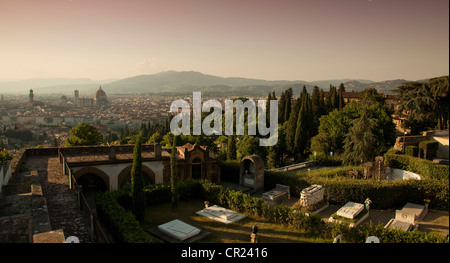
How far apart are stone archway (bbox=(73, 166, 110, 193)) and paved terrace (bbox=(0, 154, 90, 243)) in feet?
5.98

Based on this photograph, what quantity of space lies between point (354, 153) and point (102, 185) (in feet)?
61.7

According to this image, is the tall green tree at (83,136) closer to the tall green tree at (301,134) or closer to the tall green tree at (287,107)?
the tall green tree at (301,134)

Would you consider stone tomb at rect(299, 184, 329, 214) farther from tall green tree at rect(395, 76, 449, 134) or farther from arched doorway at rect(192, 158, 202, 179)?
arched doorway at rect(192, 158, 202, 179)

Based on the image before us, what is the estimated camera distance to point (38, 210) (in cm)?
931

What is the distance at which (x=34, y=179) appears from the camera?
1330 cm

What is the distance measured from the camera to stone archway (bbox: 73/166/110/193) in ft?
57.4

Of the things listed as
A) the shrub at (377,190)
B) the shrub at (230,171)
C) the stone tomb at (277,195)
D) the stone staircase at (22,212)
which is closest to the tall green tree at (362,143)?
the shrub at (377,190)

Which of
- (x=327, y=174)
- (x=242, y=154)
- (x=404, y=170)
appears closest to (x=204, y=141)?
(x=242, y=154)

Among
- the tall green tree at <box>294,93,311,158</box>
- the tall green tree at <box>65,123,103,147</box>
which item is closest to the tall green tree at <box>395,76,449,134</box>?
the tall green tree at <box>294,93,311,158</box>

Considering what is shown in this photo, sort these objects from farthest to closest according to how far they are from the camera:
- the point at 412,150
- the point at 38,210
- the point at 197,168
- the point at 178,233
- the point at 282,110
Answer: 1. the point at 282,110
2. the point at 197,168
3. the point at 412,150
4. the point at 178,233
5. the point at 38,210

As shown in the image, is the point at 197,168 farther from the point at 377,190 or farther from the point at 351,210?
the point at 377,190

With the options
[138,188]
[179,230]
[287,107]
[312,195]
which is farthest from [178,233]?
[287,107]

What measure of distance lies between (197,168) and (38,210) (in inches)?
463

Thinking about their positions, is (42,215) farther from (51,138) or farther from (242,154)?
(51,138)
